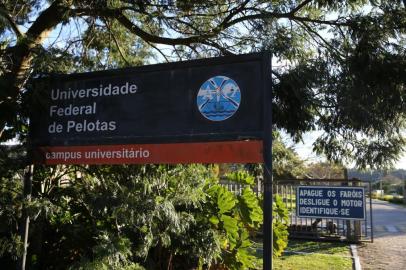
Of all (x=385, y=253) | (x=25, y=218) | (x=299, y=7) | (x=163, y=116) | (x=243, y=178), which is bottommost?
(x=385, y=253)

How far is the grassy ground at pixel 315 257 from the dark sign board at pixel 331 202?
796 millimetres

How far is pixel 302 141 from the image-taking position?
676cm

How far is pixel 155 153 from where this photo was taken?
4.83 m

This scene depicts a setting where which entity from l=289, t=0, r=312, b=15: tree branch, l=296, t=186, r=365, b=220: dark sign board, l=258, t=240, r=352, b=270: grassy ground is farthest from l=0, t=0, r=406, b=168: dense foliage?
l=296, t=186, r=365, b=220: dark sign board

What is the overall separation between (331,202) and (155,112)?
920cm

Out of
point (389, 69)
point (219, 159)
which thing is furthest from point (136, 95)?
point (389, 69)

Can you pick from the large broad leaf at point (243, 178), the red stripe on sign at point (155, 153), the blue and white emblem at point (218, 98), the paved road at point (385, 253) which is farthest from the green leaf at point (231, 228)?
the paved road at point (385, 253)

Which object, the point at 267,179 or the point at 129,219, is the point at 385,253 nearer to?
the point at 129,219

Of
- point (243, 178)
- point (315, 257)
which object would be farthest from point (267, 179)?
point (315, 257)

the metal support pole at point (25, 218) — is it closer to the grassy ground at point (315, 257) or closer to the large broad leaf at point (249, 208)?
the large broad leaf at point (249, 208)

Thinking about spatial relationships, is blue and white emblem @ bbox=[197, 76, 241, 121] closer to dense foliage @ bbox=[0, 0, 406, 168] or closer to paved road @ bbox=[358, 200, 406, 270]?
dense foliage @ bbox=[0, 0, 406, 168]

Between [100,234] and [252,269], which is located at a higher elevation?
[100,234]

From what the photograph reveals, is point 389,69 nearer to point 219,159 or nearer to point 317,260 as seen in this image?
point 219,159

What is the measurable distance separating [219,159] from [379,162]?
255cm
